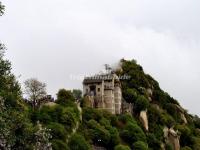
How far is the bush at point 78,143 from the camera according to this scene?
106544 millimetres

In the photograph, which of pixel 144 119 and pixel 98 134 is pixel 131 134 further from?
pixel 144 119

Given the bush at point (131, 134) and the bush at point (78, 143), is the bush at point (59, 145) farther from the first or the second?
the bush at point (131, 134)

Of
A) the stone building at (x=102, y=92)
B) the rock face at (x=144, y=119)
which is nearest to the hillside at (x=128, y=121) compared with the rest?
the rock face at (x=144, y=119)

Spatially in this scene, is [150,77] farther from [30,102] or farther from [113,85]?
[30,102]

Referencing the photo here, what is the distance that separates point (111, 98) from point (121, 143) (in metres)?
13.6

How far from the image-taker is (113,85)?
13638 centimetres

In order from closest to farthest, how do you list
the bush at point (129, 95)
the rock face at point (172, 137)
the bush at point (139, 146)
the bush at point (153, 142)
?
1. the bush at point (139, 146)
2. the bush at point (153, 142)
3. the bush at point (129, 95)
4. the rock face at point (172, 137)

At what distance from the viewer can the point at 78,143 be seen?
107 meters

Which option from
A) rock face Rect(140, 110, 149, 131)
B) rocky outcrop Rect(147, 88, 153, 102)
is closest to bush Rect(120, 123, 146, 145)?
rock face Rect(140, 110, 149, 131)

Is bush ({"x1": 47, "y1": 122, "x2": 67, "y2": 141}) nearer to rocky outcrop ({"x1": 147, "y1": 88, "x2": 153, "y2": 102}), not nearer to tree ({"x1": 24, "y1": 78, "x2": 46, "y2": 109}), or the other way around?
tree ({"x1": 24, "y1": 78, "x2": 46, "y2": 109})

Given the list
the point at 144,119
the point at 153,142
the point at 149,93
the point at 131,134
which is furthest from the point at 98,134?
the point at 149,93

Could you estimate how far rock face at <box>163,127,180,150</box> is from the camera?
472 ft

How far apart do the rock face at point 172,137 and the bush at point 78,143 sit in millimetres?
39036

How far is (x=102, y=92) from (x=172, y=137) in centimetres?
2386
